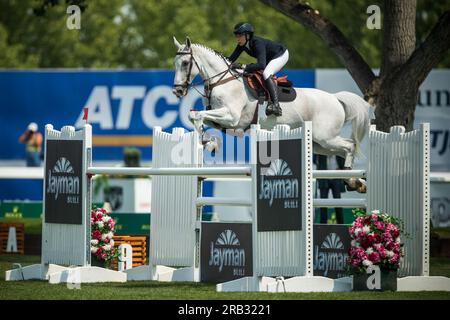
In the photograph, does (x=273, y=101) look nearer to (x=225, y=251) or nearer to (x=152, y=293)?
(x=225, y=251)

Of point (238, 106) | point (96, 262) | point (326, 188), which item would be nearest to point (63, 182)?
point (96, 262)

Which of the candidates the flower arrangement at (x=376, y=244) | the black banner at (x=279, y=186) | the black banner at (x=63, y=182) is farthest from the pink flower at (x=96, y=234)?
the flower arrangement at (x=376, y=244)

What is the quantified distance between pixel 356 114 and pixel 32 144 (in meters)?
10.8

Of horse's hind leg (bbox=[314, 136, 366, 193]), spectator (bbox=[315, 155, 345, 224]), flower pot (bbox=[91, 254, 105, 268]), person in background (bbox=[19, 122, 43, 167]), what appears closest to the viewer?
flower pot (bbox=[91, 254, 105, 268])

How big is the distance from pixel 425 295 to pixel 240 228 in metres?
2.08

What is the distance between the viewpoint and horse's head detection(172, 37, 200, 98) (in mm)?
11992

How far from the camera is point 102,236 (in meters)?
10.3

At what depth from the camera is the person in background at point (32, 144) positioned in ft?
73.8

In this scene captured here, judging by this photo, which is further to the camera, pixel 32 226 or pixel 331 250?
pixel 32 226

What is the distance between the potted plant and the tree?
5798 millimetres

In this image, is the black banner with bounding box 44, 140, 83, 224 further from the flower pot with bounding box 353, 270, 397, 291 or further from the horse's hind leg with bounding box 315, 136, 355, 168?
the horse's hind leg with bounding box 315, 136, 355, 168

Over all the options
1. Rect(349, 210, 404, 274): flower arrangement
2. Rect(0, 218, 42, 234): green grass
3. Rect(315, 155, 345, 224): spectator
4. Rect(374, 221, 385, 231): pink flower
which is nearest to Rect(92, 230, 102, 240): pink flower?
Rect(349, 210, 404, 274): flower arrangement
